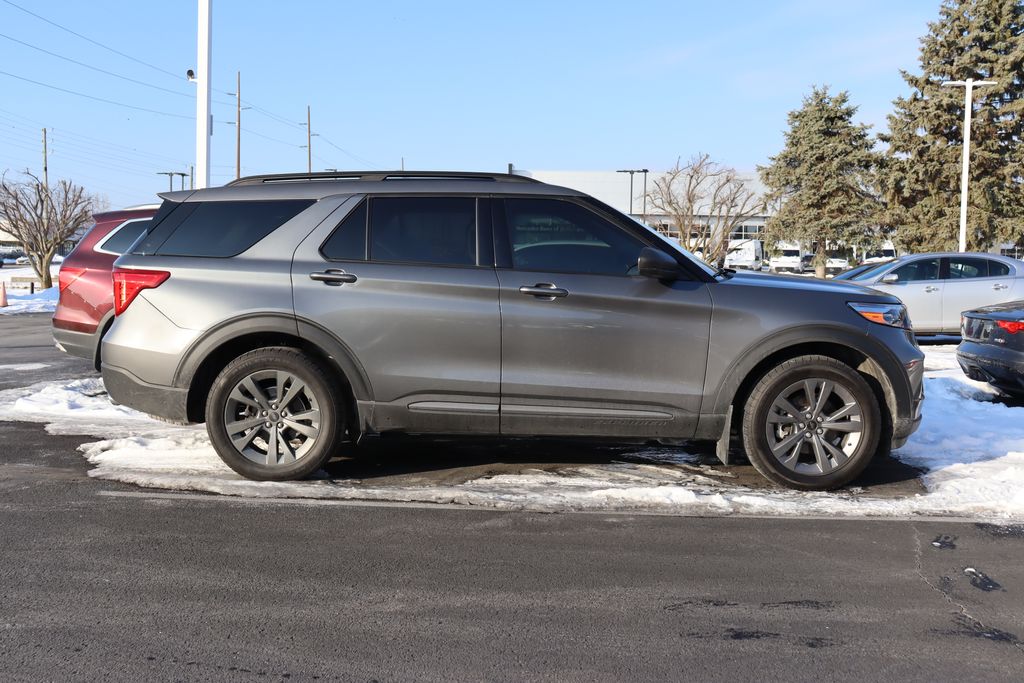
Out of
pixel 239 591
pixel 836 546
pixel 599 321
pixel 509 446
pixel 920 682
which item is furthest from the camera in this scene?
pixel 509 446

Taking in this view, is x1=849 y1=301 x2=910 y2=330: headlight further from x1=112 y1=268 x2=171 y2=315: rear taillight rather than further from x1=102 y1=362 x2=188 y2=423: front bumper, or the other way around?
x1=112 y1=268 x2=171 y2=315: rear taillight

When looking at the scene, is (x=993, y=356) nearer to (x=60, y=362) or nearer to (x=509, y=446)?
(x=509, y=446)

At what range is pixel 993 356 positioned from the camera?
26.7 ft

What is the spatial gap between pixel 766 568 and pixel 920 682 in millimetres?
1113

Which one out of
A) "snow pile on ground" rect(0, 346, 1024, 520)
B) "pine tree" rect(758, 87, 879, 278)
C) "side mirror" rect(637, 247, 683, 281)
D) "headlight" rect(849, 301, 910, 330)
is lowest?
"snow pile on ground" rect(0, 346, 1024, 520)

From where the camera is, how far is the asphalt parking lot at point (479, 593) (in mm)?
3104

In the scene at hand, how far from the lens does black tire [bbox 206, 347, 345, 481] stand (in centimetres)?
528

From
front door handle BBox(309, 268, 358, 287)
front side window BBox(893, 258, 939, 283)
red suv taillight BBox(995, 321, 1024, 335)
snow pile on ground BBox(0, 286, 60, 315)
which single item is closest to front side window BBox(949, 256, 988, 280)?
front side window BBox(893, 258, 939, 283)

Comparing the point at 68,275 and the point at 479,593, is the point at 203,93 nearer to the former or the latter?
the point at 68,275

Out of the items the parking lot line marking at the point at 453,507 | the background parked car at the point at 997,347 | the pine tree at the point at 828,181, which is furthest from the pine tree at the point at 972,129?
the parking lot line marking at the point at 453,507

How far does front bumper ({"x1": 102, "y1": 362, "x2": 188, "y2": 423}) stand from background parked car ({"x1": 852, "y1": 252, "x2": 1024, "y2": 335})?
470 inches

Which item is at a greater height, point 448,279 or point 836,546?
point 448,279

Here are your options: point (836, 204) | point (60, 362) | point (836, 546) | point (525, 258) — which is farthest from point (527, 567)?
point (836, 204)

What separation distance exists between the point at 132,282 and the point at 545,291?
8.80ft
